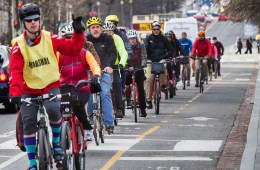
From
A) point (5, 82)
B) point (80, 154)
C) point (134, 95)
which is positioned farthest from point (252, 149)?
point (5, 82)

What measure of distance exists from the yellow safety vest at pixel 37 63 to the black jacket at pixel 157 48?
13.0 metres

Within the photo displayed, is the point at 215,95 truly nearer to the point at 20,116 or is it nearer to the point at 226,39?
the point at 20,116

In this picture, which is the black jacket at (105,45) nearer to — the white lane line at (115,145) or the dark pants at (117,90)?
the white lane line at (115,145)

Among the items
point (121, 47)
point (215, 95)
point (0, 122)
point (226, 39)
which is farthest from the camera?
point (226, 39)

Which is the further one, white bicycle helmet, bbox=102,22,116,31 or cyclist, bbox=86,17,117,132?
white bicycle helmet, bbox=102,22,116,31

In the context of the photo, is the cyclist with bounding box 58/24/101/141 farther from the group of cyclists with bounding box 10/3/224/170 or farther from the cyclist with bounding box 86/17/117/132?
the cyclist with bounding box 86/17/117/132

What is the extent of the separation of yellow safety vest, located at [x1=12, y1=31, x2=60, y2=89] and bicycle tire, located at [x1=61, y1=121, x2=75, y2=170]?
533 mm

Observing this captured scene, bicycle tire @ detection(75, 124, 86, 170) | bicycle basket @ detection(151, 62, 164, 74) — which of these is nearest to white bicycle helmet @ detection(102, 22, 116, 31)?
bicycle basket @ detection(151, 62, 164, 74)

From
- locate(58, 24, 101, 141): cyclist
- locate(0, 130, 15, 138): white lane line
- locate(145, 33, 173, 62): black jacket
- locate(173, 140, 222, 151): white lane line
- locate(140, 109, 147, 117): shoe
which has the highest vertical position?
locate(58, 24, 101, 141): cyclist

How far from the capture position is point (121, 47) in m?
17.6

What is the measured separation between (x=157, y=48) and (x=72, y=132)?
1242 cm

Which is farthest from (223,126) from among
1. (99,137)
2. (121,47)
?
(99,137)

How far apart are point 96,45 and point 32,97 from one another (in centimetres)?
619

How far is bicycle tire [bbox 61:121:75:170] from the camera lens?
10547 millimetres
